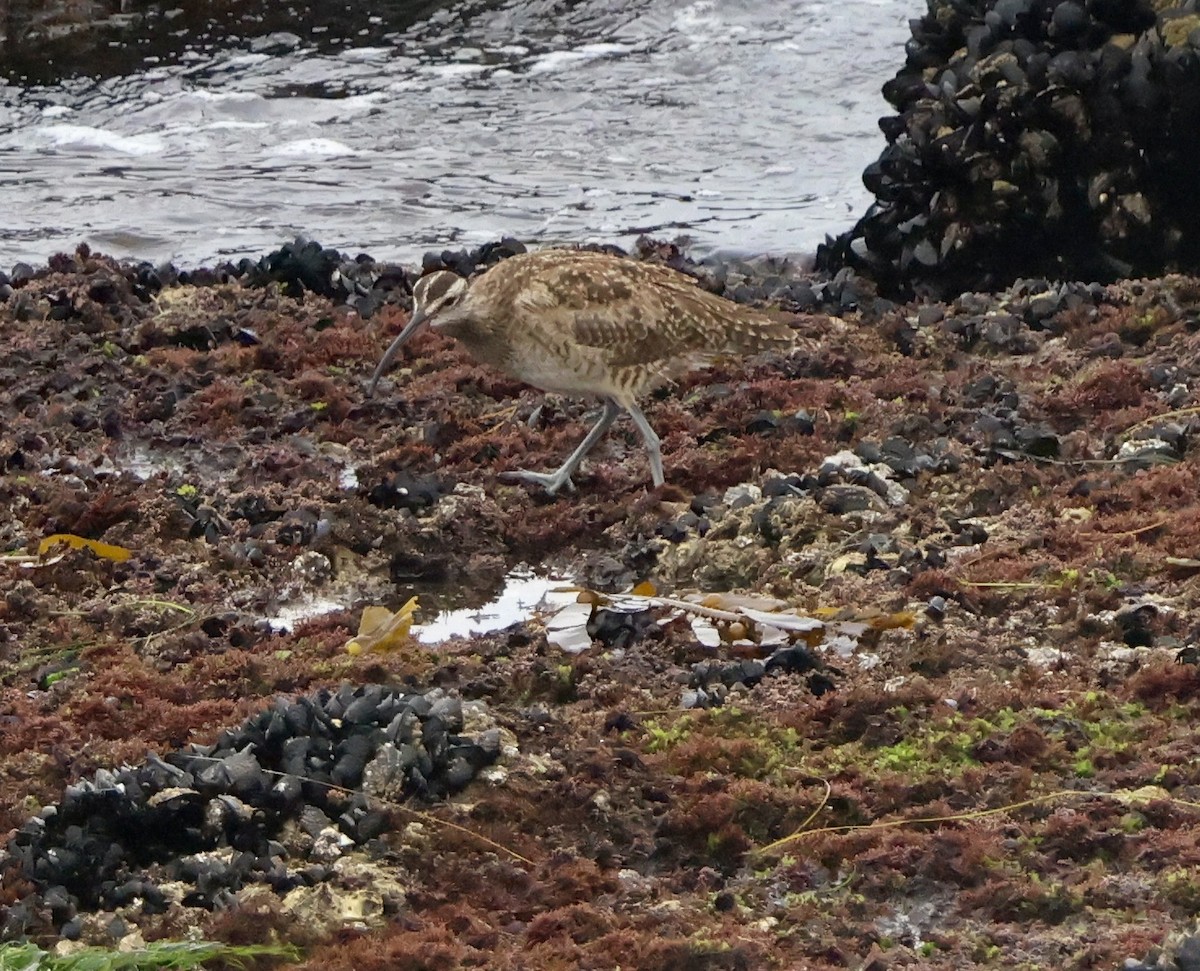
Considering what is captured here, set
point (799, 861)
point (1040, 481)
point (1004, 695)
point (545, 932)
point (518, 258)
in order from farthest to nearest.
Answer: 1. point (518, 258)
2. point (1040, 481)
3. point (1004, 695)
4. point (799, 861)
5. point (545, 932)

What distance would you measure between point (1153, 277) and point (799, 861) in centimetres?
613

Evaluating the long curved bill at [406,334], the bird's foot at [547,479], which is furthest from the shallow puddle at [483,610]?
the long curved bill at [406,334]

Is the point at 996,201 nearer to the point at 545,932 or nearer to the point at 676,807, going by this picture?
the point at 676,807

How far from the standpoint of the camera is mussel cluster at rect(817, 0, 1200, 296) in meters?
9.59

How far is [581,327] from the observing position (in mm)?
7539

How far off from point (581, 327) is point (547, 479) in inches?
26.5

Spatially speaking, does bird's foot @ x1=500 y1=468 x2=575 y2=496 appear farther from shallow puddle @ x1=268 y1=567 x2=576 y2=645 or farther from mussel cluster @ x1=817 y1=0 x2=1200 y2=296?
mussel cluster @ x1=817 y1=0 x2=1200 y2=296

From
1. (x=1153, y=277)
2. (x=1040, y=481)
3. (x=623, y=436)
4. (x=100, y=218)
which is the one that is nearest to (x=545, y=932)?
(x=1040, y=481)

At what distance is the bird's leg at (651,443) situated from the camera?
730 cm

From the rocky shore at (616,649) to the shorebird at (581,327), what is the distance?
273 millimetres

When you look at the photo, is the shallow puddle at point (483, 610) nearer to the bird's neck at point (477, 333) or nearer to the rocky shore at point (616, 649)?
the rocky shore at point (616, 649)

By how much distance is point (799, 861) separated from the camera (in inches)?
172

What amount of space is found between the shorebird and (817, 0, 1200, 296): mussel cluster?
98.0 inches

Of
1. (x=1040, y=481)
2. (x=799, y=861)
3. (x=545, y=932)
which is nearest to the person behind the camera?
(x=545, y=932)
